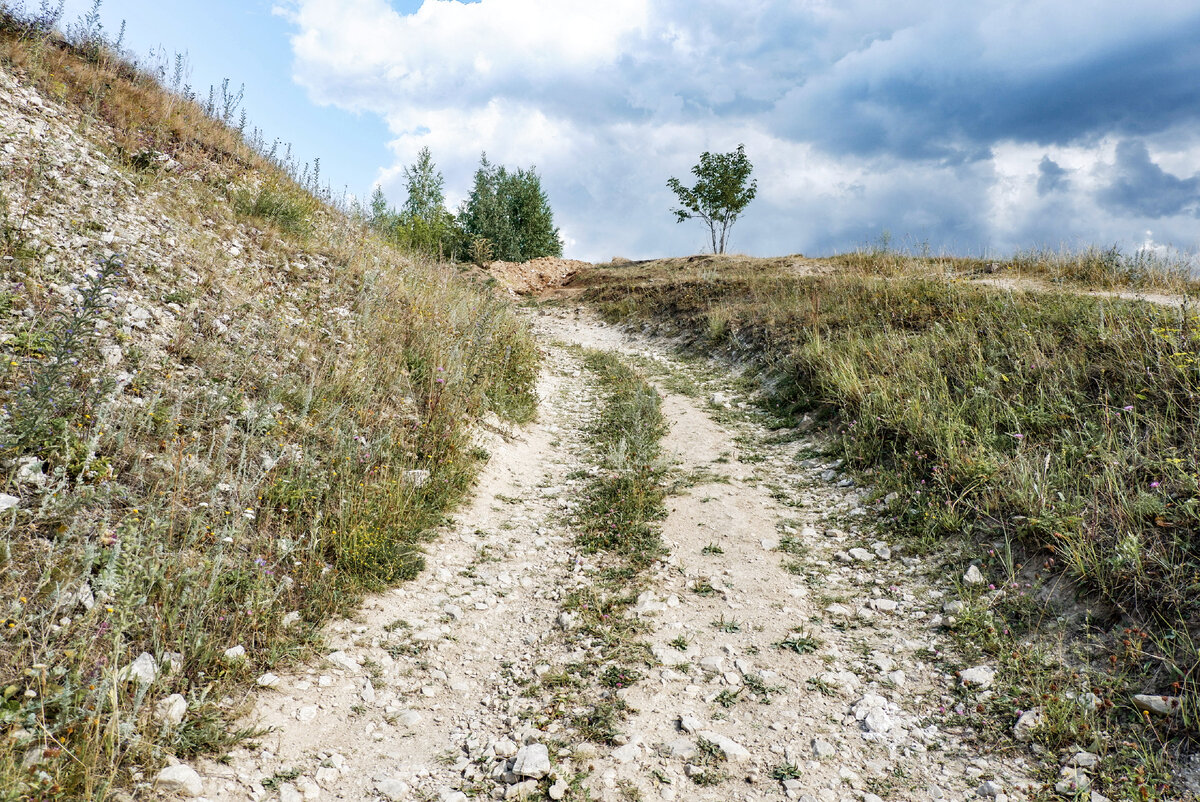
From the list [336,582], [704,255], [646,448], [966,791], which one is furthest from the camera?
[704,255]

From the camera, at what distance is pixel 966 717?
3.74 meters

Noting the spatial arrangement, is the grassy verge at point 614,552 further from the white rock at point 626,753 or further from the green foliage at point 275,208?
the green foliage at point 275,208

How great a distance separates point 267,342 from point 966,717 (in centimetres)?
753

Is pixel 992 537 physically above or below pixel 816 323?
below

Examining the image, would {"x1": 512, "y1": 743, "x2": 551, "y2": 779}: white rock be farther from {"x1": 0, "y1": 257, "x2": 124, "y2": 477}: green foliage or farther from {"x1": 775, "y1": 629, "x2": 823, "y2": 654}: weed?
{"x1": 0, "y1": 257, "x2": 124, "y2": 477}: green foliage

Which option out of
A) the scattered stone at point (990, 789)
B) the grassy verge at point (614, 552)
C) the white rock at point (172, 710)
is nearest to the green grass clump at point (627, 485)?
the grassy verge at point (614, 552)

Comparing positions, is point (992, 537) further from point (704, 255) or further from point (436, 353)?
point (704, 255)

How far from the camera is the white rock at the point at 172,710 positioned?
316 centimetres

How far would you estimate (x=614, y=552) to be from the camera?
5824mm

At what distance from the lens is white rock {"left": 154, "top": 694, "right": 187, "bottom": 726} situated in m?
3.16

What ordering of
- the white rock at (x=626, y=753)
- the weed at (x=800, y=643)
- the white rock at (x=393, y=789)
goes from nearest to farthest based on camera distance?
1. the white rock at (x=393, y=789)
2. the white rock at (x=626, y=753)
3. the weed at (x=800, y=643)

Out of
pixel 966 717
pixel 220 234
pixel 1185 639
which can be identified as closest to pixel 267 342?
pixel 220 234

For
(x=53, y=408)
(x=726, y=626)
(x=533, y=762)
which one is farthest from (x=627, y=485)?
(x=53, y=408)

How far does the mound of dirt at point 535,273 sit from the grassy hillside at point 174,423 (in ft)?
58.7
